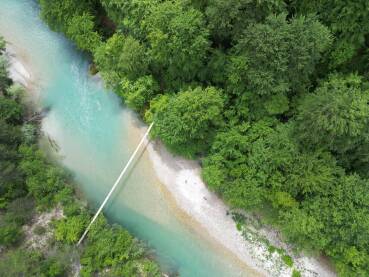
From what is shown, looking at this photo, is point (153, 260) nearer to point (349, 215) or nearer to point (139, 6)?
point (349, 215)

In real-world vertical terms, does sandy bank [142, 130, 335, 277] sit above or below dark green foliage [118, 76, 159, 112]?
below

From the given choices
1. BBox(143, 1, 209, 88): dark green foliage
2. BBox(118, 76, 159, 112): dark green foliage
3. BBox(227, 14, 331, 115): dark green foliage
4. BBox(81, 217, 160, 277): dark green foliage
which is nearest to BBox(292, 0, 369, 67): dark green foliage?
BBox(227, 14, 331, 115): dark green foliage

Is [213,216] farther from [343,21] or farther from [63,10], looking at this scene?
[63,10]

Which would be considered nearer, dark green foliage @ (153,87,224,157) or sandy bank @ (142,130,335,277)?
dark green foliage @ (153,87,224,157)

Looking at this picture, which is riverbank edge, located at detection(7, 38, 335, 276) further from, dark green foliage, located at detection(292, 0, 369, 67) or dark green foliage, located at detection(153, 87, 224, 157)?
dark green foliage, located at detection(292, 0, 369, 67)

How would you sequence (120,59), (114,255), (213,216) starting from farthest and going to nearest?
(213,216) → (120,59) → (114,255)

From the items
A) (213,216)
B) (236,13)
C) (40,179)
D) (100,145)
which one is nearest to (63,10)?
(100,145)

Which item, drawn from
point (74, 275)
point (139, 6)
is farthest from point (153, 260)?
point (139, 6)

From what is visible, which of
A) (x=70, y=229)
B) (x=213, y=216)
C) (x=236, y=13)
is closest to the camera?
(x=236, y=13)
